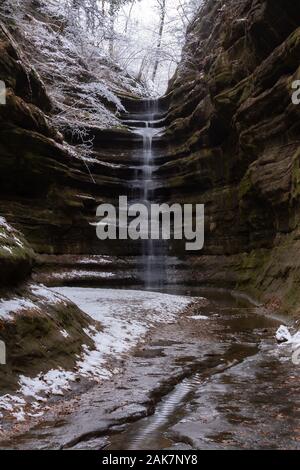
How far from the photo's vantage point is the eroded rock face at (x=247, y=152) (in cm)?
1435

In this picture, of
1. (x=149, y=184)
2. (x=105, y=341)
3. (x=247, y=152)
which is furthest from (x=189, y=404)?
(x=149, y=184)

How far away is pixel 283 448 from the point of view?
3.59 meters

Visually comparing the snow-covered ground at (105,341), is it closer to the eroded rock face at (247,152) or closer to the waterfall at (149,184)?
the eroded rock face at (247,152)

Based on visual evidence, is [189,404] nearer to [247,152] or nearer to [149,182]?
[247,152]

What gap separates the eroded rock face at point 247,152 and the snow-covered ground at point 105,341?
370 centimetres

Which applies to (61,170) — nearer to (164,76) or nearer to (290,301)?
(290,301)

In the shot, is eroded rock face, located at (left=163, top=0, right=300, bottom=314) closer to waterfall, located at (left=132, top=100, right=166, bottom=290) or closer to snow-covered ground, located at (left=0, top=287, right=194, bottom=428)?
waterfall, located at (left=132, top=100, right=166, bottom=290)

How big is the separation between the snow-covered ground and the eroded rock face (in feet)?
12.1

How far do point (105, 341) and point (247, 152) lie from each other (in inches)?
477

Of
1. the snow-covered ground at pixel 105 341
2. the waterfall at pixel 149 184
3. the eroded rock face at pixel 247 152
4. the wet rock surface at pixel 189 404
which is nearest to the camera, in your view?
the wet rock surface at pixel 189 404

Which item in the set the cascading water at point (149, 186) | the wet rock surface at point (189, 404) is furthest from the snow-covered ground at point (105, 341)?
the cascading water at point (149, 186)

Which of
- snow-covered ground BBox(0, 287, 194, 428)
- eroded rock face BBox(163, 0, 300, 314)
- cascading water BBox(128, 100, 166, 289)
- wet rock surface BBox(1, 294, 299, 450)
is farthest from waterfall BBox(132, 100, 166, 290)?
wet rock surface BBox(1, 294, 299, 450)

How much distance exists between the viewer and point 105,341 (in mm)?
8000

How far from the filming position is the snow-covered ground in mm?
4863
